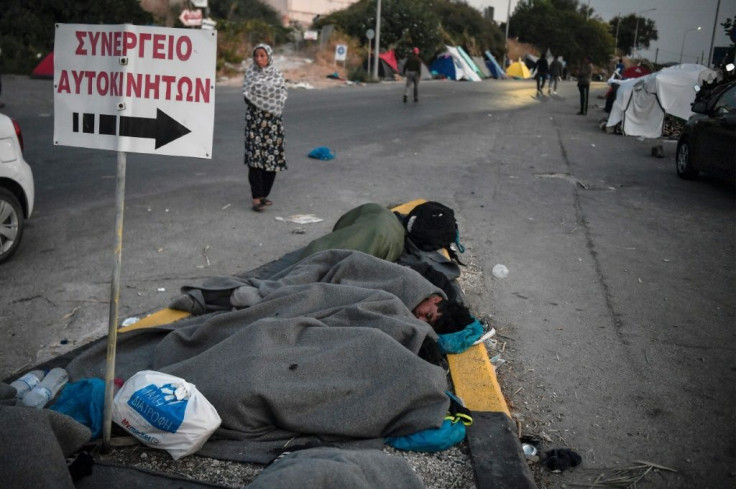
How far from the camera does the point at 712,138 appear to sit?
9.76m

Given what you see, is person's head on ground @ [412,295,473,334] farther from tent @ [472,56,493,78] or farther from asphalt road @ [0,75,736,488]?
tent @ [472,56,493,78]

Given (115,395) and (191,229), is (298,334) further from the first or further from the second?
(191,229)

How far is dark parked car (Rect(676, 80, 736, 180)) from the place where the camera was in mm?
9250

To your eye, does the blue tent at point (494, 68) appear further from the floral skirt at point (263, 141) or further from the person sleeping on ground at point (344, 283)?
the person sleeping on ground at point (344, 283)

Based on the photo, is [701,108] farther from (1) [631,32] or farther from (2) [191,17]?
(1) [631,32]

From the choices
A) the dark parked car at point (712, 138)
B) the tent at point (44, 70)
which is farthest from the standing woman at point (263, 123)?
the tent at point (44, 70)

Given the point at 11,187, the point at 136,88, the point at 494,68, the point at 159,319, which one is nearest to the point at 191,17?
the point at 11,187

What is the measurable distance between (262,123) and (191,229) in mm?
1569

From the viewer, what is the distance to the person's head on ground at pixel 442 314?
13.4 feet

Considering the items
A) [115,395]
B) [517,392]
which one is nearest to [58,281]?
[115,395]

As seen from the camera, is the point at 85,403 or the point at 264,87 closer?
the point at 85,403

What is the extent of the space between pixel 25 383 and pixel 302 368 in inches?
56.4

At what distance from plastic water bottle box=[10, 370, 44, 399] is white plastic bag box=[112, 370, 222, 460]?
0.74 m

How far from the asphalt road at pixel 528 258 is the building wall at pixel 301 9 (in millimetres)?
43002
